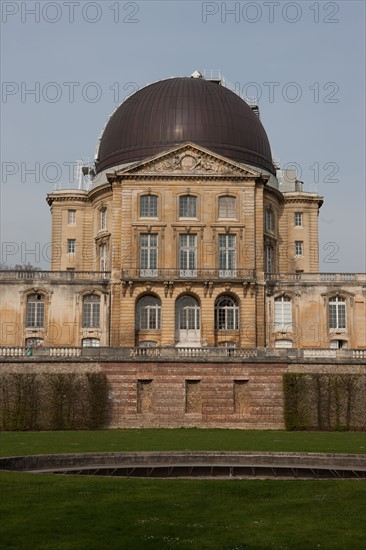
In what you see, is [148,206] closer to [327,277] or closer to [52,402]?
[327,277]

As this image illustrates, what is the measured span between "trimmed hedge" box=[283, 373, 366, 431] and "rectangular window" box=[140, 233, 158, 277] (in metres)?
17.9

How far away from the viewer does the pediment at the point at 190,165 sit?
199 ft

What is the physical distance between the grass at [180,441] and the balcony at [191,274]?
18968mm

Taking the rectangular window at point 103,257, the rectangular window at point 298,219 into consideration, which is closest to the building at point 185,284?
the rectangular window at point 103,257

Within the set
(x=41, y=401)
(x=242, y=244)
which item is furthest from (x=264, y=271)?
(x=41, y=401)

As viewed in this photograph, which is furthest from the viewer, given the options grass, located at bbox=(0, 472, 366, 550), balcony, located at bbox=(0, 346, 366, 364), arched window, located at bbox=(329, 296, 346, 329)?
arched window, located at bbox=(329, 296, 346, 329)

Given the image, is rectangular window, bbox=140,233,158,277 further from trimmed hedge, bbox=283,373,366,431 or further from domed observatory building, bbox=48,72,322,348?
trimmed hedge, bbox=283,373,366,431

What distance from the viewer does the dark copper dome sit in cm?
6425

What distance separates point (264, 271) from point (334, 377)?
18.9 m

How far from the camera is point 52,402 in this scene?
143 ft

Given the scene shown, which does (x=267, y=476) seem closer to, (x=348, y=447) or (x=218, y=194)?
(x=348, y=447)

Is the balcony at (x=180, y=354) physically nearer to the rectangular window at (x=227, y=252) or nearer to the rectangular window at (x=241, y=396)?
the rectangular window at (x=241, y=396)

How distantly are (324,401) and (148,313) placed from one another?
18.5m

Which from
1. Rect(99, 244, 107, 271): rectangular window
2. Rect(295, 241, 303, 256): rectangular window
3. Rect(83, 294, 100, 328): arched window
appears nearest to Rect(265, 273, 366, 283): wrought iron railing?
Rect(295, 241, 303, 256): rectangular window
